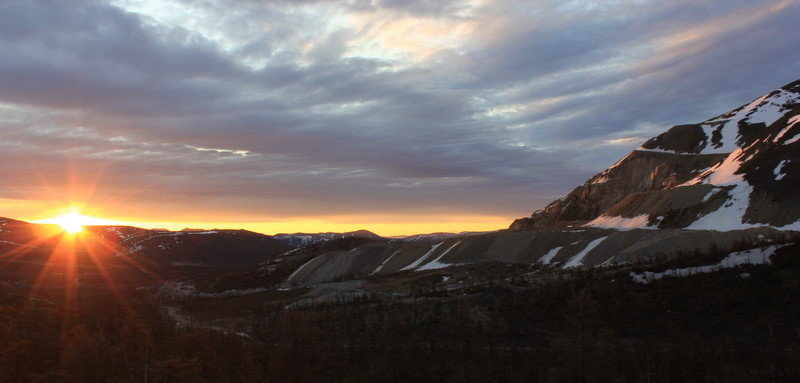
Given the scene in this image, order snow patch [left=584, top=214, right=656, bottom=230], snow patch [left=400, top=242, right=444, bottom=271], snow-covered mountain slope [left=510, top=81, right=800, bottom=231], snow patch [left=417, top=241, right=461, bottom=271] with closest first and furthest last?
snow-covered mountain slope [left=510, top=81, right=800, bottom=231] < snow patch [left=584, top=214, right=656, bottom=230] < snow patch [left=417, top=241, right=461, bottom=271] < snow patch [left=400, top=242, right=444, bottom=271]

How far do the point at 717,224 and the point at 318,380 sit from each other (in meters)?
53.4

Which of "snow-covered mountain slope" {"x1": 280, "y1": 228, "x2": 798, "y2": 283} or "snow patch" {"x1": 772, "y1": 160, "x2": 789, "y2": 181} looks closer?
"snow-covered mountain slope" {"x1": 280, "y1": 228, "x2": 798, "y2": 283}

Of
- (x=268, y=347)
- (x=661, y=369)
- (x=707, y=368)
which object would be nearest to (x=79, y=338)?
(x=268, y=347)

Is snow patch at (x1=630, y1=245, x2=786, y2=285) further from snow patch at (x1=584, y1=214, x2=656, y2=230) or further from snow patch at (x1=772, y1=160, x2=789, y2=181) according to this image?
snow patch at (x1=772, y1=160, x2=789, y2=181)

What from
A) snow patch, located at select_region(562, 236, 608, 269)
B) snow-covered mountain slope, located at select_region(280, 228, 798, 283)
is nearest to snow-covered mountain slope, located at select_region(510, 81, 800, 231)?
snow-covered mountain slope, located at select_region(280, 228, 798, 283)

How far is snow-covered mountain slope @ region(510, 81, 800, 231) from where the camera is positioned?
5584 centimetres

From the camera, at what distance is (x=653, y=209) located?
223ft

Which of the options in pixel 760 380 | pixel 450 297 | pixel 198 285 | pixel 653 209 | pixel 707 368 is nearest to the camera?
pixel 760 380

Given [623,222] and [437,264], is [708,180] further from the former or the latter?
[437,264]

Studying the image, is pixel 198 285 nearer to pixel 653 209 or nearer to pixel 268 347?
pixel 653 209

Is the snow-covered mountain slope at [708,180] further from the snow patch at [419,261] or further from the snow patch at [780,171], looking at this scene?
the snow patch at [419,261]

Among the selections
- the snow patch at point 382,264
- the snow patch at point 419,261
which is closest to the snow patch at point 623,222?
the snow patch at point 419,261

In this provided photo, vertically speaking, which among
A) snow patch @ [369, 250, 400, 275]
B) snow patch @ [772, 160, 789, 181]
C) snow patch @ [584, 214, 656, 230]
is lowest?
snow patch @ [369, 250, 400, 275]

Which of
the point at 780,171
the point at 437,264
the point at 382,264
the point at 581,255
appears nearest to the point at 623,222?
the point at 780,171
